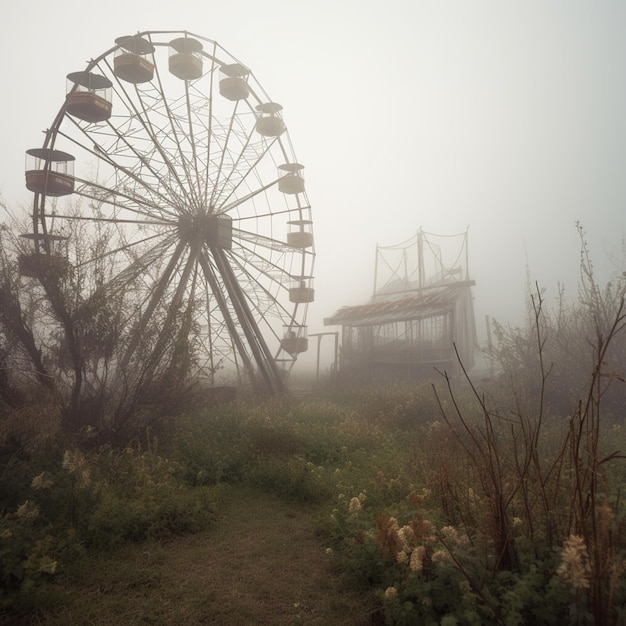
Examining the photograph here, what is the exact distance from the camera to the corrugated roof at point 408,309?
22.2 metres

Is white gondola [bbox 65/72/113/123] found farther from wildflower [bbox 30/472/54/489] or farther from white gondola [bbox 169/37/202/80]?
wildflower [bbox 30/472/54/489]

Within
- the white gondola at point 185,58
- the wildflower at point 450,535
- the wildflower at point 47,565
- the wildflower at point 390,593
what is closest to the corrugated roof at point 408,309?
the white gondola at point 185,58

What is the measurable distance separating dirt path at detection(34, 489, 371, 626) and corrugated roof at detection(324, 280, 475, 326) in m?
17.2

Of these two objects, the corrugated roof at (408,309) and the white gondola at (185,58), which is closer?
the white gondola at (185,58)

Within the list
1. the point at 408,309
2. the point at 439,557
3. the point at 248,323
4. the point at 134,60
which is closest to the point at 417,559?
the point at 439,557

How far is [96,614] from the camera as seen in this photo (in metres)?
4.28

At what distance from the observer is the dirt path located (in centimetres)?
425

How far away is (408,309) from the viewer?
2333cm

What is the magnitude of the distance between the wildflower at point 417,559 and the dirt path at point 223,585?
0.79m

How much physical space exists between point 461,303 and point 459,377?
4.41m

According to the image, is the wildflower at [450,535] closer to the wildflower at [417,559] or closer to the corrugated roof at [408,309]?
the wildflower at [417,559]

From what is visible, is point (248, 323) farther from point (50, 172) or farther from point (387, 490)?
point (387, 490)

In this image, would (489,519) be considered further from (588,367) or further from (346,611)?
(588,367)

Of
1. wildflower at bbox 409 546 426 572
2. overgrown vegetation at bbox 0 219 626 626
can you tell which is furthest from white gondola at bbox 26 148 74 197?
wildflower at bbox 409 546 426 572
